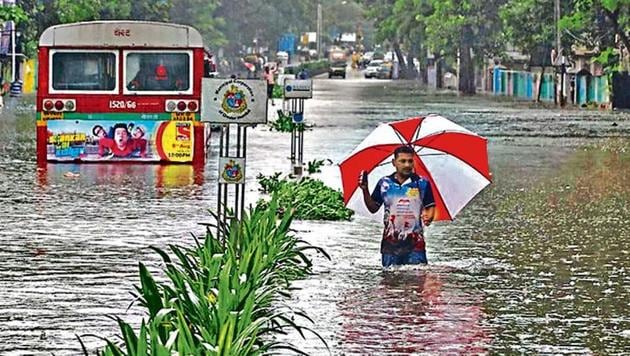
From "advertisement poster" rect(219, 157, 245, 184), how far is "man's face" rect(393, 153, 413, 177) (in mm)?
1390

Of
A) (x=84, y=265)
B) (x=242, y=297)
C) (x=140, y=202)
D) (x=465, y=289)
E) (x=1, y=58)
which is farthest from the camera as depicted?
(x=1, y=58)

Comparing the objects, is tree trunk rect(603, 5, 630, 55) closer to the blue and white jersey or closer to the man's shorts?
the man's shorts

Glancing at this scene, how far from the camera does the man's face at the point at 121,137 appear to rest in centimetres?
2530

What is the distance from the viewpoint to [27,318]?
36.2 ft

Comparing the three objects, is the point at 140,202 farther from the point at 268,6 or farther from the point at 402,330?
the point at 268,6

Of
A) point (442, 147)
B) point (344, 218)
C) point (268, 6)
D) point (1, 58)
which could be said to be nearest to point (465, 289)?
point (442, 147)

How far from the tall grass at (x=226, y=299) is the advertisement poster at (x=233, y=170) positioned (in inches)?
14.3

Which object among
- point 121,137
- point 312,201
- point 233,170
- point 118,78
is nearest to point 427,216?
point 233,170

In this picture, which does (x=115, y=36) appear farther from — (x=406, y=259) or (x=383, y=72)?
(x=383, y=72)

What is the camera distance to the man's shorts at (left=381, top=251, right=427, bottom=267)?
1387cm

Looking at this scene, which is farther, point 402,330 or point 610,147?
point 610,147

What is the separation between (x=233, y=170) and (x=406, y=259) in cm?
186

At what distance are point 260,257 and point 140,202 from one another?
897cm

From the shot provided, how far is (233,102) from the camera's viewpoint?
13.3m
